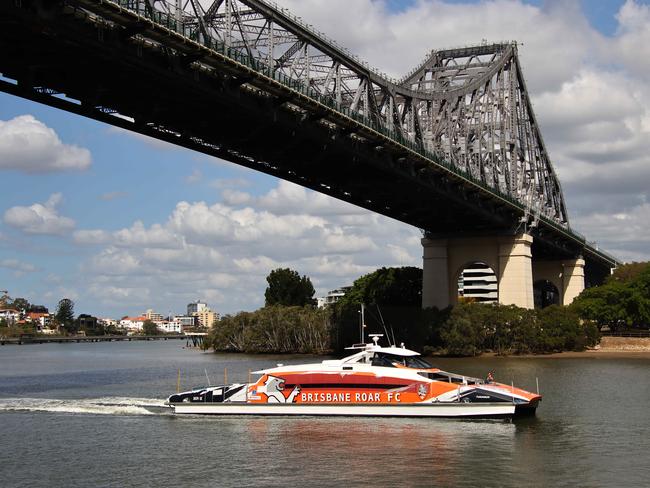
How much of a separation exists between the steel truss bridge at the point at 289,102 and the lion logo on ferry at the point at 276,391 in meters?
15.9

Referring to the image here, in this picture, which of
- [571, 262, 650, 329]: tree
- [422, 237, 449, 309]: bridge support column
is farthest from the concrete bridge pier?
[571, 262, 650, 329]: tree

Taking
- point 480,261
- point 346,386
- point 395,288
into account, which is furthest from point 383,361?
point 395,288

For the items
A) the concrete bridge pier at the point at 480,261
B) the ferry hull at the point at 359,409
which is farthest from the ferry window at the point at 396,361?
the concrete bridge pier at the point at 480,261

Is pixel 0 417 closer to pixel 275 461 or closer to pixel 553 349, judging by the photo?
pixel 275 461

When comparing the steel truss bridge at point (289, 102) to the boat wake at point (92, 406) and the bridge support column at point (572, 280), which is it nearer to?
the boat wake at point (92, 406)

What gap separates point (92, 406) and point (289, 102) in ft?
72.1

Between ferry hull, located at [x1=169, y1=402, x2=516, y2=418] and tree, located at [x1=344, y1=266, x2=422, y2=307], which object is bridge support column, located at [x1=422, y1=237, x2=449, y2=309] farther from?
ferry hull, located at [x1=169, y1=402, x2=516, y2=418]

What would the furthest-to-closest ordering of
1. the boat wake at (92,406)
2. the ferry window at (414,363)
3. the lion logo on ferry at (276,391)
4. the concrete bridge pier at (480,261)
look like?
the concrete bridge pier at (480,261)
the boat wake at (92,406)
the ferry window at (414,363)
the lion logo on ferry at (276,391)

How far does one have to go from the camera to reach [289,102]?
54.6 metres

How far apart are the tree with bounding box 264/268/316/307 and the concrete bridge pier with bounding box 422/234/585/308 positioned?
1786 inches

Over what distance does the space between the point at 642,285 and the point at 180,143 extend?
6345cm

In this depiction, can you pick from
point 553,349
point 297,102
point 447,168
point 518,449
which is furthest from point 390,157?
point 518,449

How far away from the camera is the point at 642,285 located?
100 metres

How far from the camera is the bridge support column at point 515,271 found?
97812mm
